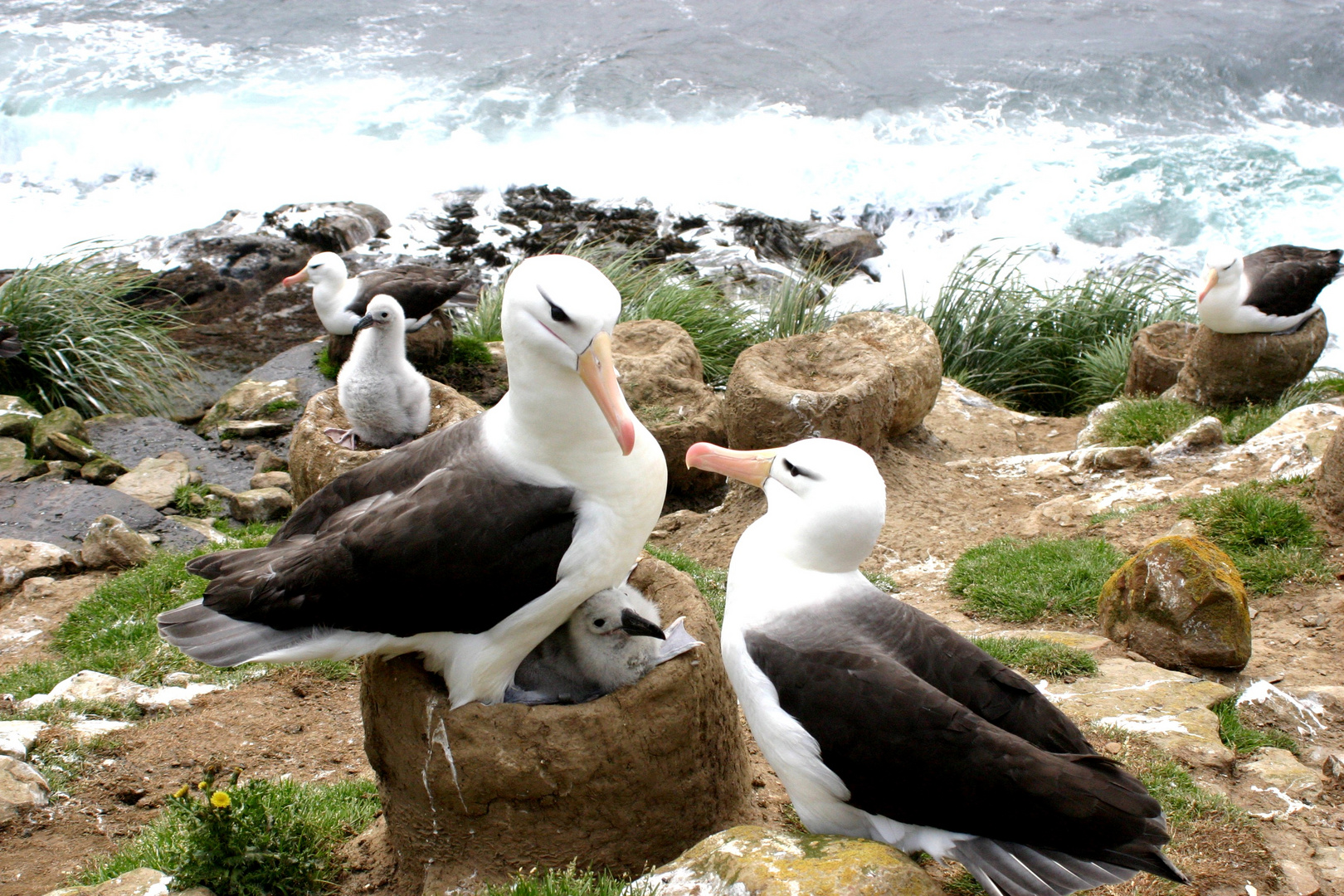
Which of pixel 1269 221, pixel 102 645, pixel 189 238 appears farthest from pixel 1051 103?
pixel 102 645

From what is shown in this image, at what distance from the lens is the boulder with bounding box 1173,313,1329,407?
24.9 feet

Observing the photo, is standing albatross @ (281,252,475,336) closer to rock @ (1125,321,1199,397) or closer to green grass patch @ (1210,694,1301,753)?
rock @ (1125,321,1199,397)

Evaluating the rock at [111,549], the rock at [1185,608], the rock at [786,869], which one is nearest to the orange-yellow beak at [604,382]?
the rock at [786,869]

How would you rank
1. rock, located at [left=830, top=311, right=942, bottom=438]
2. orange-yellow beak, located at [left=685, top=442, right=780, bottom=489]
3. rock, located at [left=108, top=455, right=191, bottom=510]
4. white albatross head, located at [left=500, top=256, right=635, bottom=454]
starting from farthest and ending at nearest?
rock, located at [left=830, top=311, right=942, bottom=438] → rock, located at [left=108, top=455, right=191, bottom=510] → orange-yellow beak, located at [left=685, top=442, right=780, bottom=489] → white albatross head, located at [left=500, top=256, right=635, bottom=454]

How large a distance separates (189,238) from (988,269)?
10.2m

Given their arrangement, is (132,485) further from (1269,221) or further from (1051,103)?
(1051,103)

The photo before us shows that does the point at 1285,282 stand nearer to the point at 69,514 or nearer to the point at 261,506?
the point at 261,506

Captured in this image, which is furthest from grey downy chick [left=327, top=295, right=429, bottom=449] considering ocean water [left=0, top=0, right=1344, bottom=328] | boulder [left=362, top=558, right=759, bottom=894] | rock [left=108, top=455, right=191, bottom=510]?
ocean water [left=0, top=0, right=1344, bottom=328]

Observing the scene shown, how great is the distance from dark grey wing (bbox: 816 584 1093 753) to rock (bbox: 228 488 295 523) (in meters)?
5.00

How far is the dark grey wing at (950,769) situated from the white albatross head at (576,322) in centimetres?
84

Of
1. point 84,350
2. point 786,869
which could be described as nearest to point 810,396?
point 786,869

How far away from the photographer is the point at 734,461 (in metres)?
3.41

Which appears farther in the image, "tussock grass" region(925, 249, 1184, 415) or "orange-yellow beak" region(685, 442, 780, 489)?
"tussock grass" region(925, 249, 1184, 415)

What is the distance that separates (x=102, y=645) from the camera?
199 inches
